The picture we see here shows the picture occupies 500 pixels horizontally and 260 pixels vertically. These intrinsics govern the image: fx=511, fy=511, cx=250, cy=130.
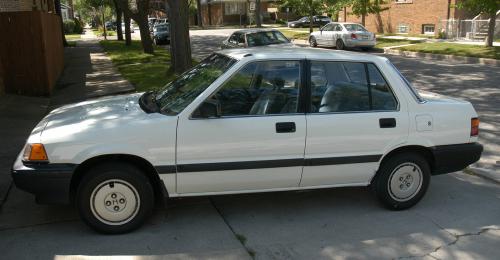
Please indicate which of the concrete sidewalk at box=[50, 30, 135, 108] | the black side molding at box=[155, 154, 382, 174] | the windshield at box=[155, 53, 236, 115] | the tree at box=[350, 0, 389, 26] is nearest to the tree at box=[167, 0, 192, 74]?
the concrete sidewalk at box=[50, 30, 135, 108]

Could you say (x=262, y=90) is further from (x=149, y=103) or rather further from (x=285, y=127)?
(x=149, y=103)

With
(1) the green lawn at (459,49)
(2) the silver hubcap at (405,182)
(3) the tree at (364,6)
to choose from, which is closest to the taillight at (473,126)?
(2) the silver hubcap at (405,182)

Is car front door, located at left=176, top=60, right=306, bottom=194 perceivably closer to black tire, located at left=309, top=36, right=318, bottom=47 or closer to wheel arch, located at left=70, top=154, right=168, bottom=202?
wheel arch, located at left=70, top=154, right=168, bottom=202

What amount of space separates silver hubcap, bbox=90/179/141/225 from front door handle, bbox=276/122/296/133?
134 centimetres

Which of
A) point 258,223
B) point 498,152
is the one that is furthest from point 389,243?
point 498,152

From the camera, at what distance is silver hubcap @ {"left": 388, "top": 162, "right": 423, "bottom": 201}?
193 inches

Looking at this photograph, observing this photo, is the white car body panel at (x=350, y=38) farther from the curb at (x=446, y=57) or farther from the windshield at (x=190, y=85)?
the windshield at (x=190, y=85)

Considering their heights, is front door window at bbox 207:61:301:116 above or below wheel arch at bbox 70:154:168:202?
above

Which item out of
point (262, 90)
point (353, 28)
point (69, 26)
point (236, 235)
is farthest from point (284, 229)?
point (69, 26)

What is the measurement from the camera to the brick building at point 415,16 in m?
28.1

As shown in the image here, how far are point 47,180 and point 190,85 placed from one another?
1549 mm

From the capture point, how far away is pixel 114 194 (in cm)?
430

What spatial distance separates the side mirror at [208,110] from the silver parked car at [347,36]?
64.8ft

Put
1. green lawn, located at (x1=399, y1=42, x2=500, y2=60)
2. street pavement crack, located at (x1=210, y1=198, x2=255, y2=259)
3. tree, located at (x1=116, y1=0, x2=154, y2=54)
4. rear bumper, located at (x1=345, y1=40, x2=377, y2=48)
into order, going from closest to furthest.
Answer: street pavement crack, located at (x1=210, y1=198, x2=255, y2=259)
green lawn, located at (x1=399, y1=42, x2=500, y2=60)
rear bumper, located at (x1=345, y1=40, x2=377, y2=48)
tree, located at (x1=116, y1=0, x2=154, y2=54)
